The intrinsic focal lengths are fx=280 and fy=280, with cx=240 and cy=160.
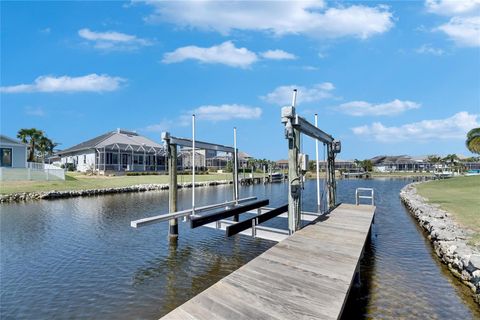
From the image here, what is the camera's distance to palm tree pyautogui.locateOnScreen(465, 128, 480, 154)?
4003 centimetres

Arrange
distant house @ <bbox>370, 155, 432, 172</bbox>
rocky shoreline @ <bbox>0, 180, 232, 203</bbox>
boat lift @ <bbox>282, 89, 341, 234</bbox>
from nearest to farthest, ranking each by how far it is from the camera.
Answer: boat lift @ <bbox>282, 89, 341, 234</bbox>, rocky shoreline @ <bbox>0, 180, 232, 203</bbox>, distant house @ <bbox>370, 155, 432, 172</bbox>

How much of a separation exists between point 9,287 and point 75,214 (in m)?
10.0

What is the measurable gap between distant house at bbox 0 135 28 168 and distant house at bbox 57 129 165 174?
985 cm

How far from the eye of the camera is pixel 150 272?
24.4ft

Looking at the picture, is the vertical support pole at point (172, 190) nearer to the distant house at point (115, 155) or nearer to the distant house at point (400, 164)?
the distant house at point (115, 155)

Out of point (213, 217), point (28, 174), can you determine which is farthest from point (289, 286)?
point (28, 174)

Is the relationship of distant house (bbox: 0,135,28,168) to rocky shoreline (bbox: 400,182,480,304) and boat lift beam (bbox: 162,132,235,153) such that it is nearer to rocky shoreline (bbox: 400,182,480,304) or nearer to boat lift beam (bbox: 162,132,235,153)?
boat lift beam (bbox: 162,132,235,153)

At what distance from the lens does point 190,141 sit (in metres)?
11.4

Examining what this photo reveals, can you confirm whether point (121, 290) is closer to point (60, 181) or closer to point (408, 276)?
point (408, 276)

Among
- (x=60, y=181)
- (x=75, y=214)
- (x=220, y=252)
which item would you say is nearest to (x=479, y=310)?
(x=220, y=252)

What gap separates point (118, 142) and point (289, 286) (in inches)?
1885

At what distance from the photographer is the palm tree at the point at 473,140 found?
131ft

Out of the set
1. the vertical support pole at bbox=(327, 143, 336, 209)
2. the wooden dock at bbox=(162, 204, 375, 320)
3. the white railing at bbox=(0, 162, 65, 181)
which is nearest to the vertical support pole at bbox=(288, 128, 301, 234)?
the wooden dock at bbox=(162, 204, 375, 320)

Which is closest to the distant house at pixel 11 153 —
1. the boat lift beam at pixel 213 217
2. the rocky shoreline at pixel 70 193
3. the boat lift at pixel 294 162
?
the rocky shoreline at pixel 70 193
